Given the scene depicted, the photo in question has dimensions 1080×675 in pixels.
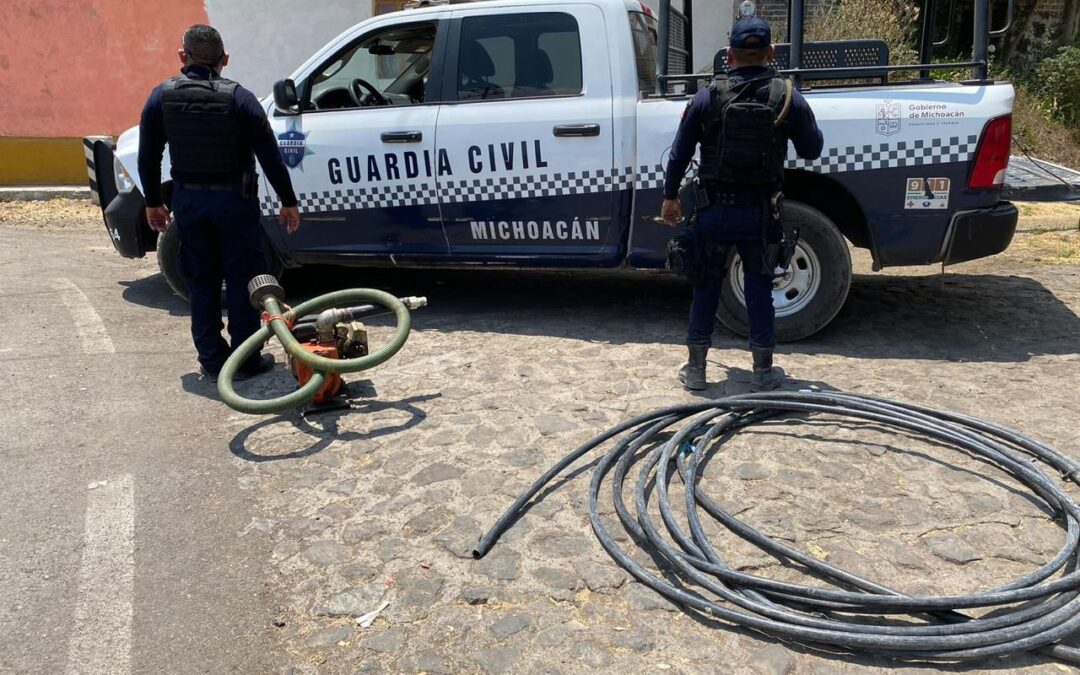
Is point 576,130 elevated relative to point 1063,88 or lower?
elevated

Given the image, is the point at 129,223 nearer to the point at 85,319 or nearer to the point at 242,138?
the point at 85,319

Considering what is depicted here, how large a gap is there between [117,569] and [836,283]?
3.88 metres

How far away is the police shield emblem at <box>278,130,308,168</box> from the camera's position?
5723 millimetres

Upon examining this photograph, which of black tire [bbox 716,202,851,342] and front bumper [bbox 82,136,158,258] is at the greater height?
front bumper [bbox 82,136,158,258]

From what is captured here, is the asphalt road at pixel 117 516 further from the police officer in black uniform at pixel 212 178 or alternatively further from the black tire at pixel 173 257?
the police officer in black uniform at pixel 212 178

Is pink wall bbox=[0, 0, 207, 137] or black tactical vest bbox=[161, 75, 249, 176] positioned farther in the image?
pink wall bbox=[0, 0, 207, 137]

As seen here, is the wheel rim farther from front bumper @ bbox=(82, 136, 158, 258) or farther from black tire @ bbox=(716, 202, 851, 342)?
front bumper @ bbox=(82, 136, 158, 258)

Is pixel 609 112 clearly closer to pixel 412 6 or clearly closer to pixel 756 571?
pixel 412 6

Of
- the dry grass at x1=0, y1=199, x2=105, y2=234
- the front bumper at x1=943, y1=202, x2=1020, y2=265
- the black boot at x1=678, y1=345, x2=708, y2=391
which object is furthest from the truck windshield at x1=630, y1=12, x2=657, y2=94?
the dry grass at x1=0, y1=199, x2=105, y2=234

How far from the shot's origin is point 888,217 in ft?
16.2

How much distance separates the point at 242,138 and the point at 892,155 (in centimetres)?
345

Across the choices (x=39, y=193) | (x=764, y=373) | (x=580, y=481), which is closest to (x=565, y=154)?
(x=764, y=373)

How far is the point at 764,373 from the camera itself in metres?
4.54

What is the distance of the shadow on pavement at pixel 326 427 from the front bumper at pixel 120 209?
251 centimetres
